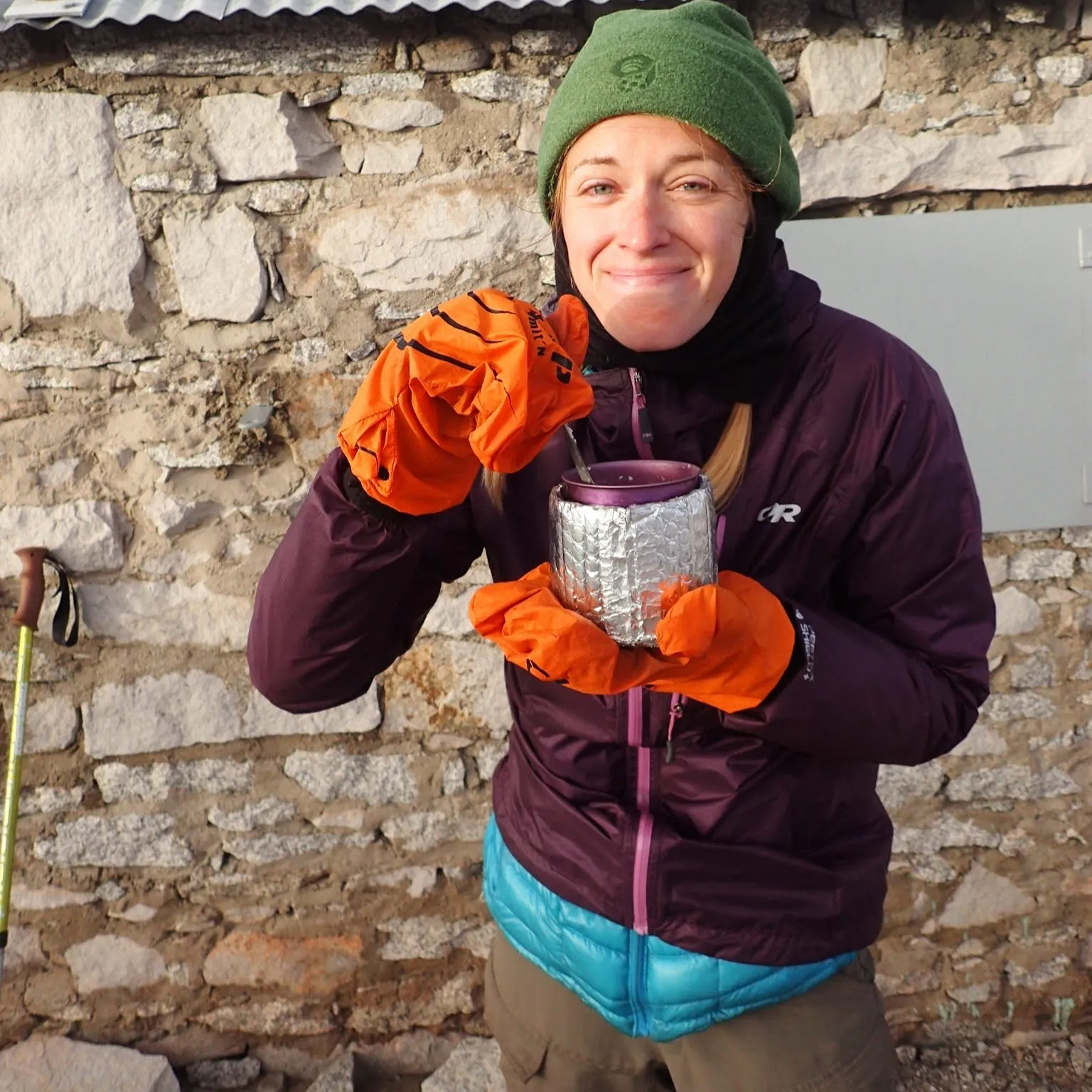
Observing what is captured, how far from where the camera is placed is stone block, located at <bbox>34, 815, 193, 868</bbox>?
239 centimetres

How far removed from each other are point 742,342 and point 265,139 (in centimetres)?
138

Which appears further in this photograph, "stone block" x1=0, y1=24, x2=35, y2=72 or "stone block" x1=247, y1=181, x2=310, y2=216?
"stone block" x1=247, y1=181, x2=310, y2=216

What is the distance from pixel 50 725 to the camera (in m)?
2.33

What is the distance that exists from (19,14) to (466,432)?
1534mm

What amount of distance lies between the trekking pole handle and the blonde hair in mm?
1393

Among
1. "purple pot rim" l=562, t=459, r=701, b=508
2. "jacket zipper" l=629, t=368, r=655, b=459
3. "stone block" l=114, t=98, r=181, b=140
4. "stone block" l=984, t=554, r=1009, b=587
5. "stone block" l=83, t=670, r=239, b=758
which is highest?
"stone block" l=114, t=98, r=181, b=140

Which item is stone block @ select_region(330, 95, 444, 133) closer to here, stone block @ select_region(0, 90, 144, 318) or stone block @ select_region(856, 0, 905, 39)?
stone block @ select_region(0, 90, 144, 318)

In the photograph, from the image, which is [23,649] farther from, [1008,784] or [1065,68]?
[1065,68]

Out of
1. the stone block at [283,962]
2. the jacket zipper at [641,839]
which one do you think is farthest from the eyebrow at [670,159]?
the stone block at [283,962]

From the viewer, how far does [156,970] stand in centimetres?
250

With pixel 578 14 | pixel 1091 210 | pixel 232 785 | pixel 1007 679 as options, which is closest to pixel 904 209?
pixel 1091 210

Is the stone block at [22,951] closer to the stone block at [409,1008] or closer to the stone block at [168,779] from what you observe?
the stone block at [168,779]

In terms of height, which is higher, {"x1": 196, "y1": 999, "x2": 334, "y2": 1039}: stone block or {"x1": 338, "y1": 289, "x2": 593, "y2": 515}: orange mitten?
{"x1": 338, "y1": 289, "x2": 593, "y2": 515}: orange mitten

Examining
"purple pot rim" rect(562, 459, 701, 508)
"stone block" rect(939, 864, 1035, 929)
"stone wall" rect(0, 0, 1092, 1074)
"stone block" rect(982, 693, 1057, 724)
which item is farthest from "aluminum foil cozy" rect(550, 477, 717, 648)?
"stone block" rect(939, 864, 1035, 929)
